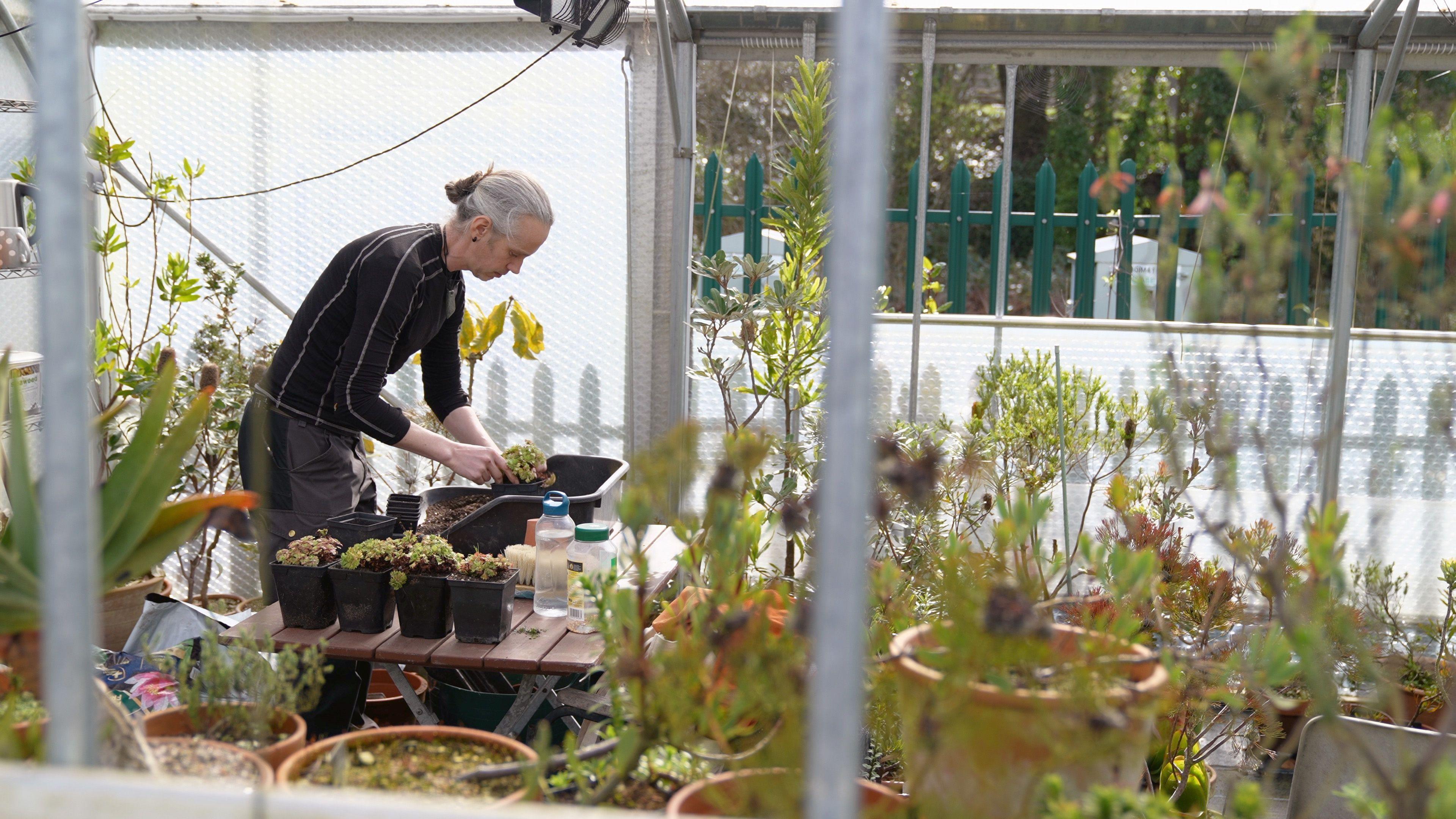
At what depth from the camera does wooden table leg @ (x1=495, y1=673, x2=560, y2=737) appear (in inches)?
88.7

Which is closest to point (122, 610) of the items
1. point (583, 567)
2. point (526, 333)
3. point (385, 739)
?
point (526, 333)

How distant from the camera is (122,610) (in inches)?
141

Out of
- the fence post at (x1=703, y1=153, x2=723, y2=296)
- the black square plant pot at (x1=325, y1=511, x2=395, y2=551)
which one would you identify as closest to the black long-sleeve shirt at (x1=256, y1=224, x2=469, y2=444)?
the black square plant pot at (x1=325, y1=511, x2=395, y2=551)

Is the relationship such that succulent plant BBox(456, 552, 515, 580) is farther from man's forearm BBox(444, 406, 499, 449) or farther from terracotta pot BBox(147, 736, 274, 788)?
man's forearm BBox(444, 406, 499, 449)

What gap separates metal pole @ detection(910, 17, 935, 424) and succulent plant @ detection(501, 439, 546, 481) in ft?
5.07

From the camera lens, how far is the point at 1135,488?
3.32m

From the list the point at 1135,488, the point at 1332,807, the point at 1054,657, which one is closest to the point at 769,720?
the point at 1054,657

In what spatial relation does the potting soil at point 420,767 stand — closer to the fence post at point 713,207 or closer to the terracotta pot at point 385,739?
the terracotta pot at point 385,739

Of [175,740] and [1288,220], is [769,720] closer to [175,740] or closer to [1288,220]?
[175,740]

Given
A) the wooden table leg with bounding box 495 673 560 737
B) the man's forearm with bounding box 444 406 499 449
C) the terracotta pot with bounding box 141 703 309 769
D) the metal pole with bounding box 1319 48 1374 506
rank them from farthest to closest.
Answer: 1. the metal pole with bounding box 1319 48 1374 506
2. the man's forearm with bounding box 444 406 499 449
3. the wooden table leg with bounding box 495 673 560 737
4. the terracotta pot with bounding box 141 703 309 769

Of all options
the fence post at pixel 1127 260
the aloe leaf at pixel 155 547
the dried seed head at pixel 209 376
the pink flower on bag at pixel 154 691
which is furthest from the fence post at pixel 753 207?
the aloe leaf at pixel 155 547

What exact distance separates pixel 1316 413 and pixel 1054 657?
3.07m

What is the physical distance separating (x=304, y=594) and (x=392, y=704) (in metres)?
0.96

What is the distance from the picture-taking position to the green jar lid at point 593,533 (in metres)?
2.14
